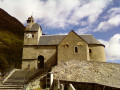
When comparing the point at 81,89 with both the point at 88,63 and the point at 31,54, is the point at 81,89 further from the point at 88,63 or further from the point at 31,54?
the point at 31,54

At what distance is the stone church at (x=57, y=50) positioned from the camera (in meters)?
24.1

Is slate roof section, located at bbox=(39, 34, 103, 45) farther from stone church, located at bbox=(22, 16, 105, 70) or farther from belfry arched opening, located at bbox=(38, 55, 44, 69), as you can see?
belfry arched opening, located at bbox=(38, 55, 44, 69)

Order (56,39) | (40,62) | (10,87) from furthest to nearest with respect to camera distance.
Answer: (56,39), (40,62), (10,87)

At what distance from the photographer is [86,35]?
92.6 feet

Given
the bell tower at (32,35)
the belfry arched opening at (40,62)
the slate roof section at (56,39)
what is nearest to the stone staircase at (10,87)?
the belfry arched opening at (40,62)

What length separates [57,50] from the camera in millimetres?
25062

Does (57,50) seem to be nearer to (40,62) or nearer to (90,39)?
(40,62)

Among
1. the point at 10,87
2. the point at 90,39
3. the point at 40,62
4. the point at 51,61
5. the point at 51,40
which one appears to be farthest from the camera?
the point at 51,40

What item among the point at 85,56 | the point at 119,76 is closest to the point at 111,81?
the point at 119,76

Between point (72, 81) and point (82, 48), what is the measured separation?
11.7m

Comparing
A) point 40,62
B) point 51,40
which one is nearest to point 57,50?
point 51,40

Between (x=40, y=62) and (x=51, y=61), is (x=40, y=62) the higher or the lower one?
the lower one

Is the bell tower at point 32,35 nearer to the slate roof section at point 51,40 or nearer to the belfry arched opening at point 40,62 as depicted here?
the slate roof section at point 51,40

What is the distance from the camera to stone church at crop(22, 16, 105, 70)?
24.1 metres
